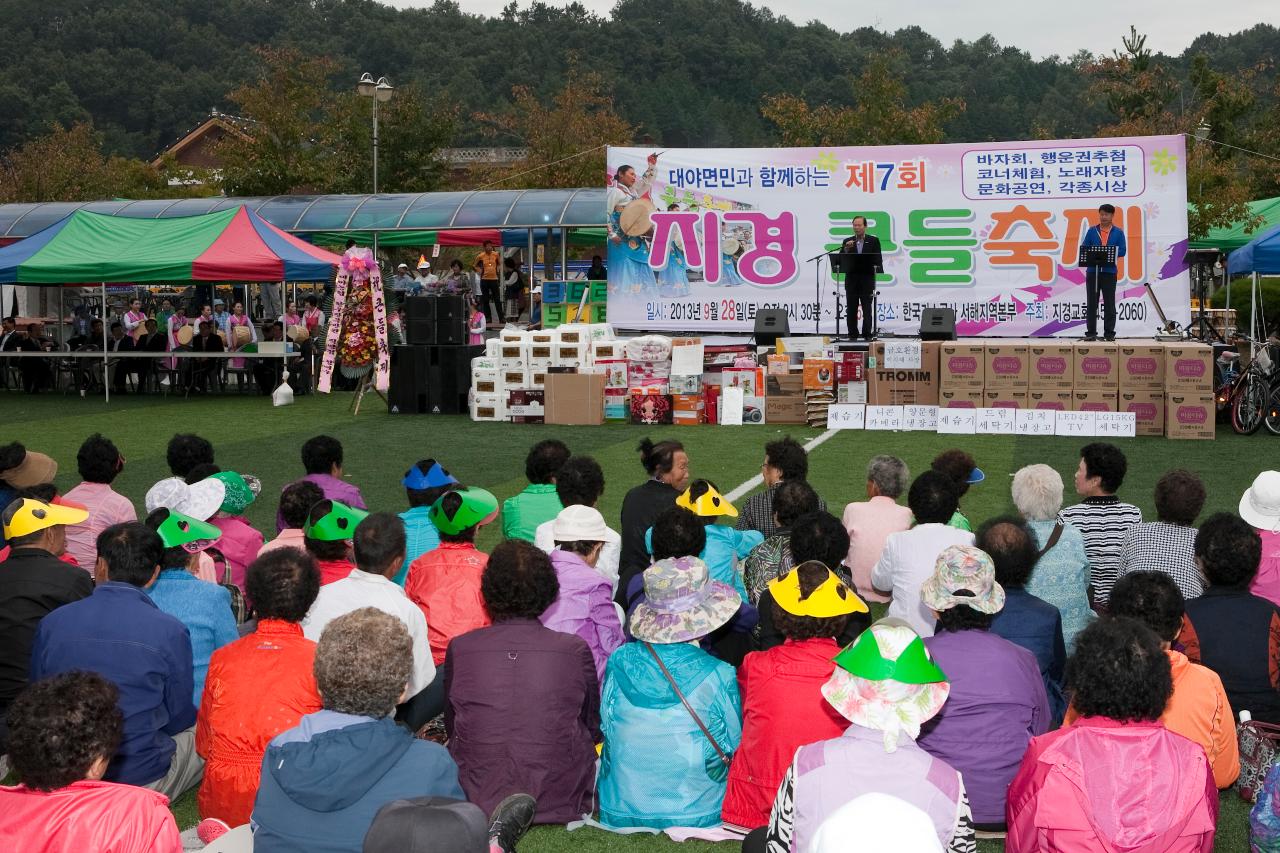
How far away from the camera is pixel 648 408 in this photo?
15766mm

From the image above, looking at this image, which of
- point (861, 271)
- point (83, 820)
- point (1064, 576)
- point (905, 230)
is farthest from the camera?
point (905, 230)

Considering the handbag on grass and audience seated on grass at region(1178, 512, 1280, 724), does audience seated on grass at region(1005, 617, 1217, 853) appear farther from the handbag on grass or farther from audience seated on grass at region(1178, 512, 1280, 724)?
audience seated on grass at region(1178, 512, 1280, 724)

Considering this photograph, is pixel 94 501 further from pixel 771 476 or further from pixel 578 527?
pixel 771 476

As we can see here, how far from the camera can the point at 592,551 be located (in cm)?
555

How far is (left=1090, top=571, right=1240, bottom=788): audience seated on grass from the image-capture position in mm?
4285

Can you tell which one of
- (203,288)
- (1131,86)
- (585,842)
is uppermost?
(1131,86)

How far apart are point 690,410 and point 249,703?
11.7 m

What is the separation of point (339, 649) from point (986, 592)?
81.0 inches

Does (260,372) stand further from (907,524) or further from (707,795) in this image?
(707,795)

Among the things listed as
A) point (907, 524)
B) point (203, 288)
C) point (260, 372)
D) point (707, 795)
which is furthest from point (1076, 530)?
→ point (203, 288)

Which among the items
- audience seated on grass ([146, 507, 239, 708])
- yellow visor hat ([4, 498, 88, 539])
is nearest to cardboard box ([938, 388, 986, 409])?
audience seated on grass ([146, 507, 239, 708])

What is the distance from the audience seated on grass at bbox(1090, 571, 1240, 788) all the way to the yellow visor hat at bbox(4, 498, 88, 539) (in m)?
3.96

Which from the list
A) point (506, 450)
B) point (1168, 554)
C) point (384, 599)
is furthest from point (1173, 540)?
point (506, 450)

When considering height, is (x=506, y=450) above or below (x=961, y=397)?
below
